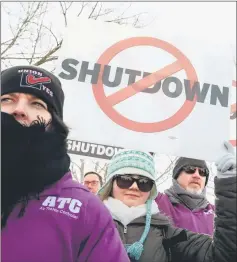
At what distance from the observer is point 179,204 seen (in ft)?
9.61

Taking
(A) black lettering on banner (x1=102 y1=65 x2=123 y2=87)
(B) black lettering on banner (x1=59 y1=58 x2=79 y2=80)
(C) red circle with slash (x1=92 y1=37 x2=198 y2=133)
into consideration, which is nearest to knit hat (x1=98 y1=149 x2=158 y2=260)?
(C) red circle with slash (x1=92 y1=37 x2=198 y2=133)

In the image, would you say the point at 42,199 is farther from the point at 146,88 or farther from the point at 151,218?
the point at 146,88

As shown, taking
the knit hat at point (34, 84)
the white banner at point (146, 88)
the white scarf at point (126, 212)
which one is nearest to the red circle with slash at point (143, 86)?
the white banner at point (146, 88)

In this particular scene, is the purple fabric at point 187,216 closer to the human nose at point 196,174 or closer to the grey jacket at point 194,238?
the human nose at point 196,174

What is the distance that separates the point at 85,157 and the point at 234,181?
2.20 m

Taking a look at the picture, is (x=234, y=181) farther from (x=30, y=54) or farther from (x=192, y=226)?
(x=30, y=54)

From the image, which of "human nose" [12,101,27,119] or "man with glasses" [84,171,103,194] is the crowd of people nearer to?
"human nose" [12,101,27,119]

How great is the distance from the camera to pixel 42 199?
1.36m

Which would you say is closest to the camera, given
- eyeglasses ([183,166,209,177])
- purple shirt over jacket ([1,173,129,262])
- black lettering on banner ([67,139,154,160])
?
purple shirt over jacket ([1,173,129,262])

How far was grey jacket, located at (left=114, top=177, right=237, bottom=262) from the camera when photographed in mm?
1551

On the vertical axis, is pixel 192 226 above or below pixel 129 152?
below

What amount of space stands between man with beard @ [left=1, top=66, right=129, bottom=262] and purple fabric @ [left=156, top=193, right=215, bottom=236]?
57.2 inches

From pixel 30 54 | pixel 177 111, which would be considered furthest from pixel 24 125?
pixel 30 54

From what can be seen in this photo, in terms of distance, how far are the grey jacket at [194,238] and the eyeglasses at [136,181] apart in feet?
0.46
